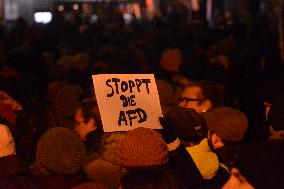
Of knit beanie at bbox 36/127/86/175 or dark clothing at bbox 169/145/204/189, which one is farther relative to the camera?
knit beanie at bbox 36/127/86/175

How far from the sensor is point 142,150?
3.33 meters

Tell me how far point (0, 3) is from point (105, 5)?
699cm

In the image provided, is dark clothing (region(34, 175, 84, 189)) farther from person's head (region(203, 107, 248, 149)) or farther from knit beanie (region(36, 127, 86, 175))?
person's head (region(203, 107, 248, 149))

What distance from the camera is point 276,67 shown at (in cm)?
1109

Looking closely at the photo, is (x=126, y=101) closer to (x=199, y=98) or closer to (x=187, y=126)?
(x=187, y=126)

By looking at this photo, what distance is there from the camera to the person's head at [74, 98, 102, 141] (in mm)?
5266

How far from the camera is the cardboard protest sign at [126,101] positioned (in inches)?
159

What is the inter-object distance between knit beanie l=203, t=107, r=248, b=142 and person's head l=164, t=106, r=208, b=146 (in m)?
0.80

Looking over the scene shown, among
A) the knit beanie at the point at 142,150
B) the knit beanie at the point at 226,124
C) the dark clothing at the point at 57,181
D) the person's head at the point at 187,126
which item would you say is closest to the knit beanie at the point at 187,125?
the person's head at the point at 187,126

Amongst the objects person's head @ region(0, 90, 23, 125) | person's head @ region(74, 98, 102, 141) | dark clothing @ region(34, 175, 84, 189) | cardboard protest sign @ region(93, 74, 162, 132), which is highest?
cardboard protest sign @ region(93, 74, 162, 132)

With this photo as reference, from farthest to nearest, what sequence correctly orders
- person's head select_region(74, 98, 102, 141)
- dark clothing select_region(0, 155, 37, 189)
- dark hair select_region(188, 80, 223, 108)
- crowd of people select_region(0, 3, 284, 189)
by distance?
dark hair select_region(188, 80, 223, 108)
person's head select_region(74, 98, 102, 141)
dark clothing select_region(0, 155, 37, 189)
crowd of people select_region(0, 3, 284, 189)

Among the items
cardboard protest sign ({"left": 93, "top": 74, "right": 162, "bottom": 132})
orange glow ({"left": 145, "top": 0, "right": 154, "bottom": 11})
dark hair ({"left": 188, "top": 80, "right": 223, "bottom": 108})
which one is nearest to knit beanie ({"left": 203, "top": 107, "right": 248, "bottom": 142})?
dark hair ({"left": 188, "top": 80, "right": 223, "bottom": 108})

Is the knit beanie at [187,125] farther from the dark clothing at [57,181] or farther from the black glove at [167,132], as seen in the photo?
the dark clothing at [57,181]

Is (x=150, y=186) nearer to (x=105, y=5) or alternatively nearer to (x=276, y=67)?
(x=276, y=67)
